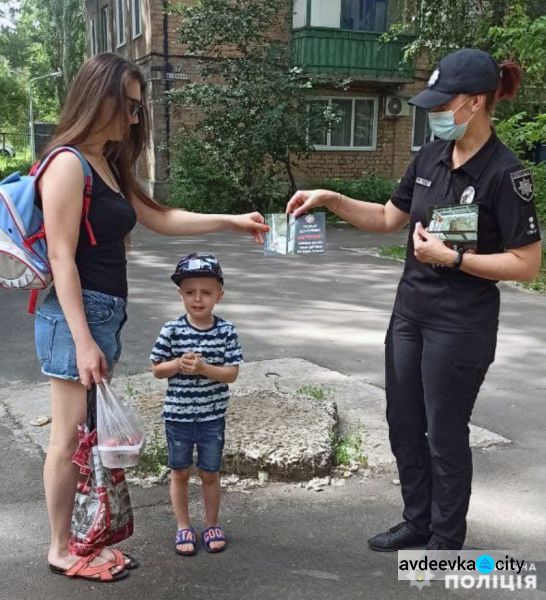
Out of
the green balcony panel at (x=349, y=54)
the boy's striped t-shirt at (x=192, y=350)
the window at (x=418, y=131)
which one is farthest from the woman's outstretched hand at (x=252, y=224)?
the window at (x=418, y=131)

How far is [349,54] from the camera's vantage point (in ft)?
60.3

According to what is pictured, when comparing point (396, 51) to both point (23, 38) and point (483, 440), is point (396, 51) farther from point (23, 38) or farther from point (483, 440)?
point (23, 38)

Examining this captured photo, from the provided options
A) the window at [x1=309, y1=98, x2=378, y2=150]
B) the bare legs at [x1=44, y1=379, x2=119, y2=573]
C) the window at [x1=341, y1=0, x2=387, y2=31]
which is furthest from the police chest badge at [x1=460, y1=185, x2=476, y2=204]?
the window at [x1=341, y1=0, x2=387, y2=31]

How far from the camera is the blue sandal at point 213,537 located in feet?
9.79

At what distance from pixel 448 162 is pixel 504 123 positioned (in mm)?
8359

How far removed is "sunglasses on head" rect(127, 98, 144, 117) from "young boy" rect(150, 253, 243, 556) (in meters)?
0.63

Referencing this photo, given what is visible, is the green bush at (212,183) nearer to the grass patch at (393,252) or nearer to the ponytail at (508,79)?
the grass patch at (393,252)

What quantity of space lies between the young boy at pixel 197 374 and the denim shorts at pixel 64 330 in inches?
11.3

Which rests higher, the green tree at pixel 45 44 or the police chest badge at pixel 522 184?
the green tree at pixel 45 44

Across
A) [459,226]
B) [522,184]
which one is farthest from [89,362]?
[522,184]

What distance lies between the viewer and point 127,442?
8.57 ft

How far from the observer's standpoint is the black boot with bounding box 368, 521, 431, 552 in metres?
3.02

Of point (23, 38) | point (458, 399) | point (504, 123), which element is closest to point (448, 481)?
point (458, 399)

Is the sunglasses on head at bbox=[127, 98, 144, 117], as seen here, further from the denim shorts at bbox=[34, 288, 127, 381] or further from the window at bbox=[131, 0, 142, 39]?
the window at bbox=[131, 0, 142, 39]
